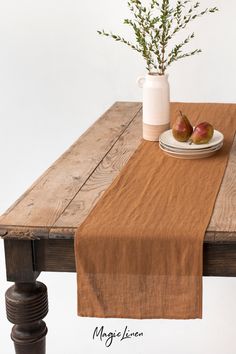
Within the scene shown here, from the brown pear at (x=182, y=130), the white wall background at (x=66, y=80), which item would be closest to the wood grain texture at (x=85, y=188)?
the brown pear at (x=182, y=130)

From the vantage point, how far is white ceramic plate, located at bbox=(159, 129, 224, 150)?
2.40 meters

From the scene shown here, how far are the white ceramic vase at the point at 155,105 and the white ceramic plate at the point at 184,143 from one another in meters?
0.05

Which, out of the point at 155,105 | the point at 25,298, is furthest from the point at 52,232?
the point at 155,105

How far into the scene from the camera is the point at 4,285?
356 cm

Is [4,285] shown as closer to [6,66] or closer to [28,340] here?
[6,66]

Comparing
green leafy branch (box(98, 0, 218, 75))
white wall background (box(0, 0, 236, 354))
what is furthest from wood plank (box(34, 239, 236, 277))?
white wall background (box(0, 0, 236, 354))

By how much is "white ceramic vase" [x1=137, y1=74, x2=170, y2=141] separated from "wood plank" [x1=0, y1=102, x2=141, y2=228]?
0.14 metres

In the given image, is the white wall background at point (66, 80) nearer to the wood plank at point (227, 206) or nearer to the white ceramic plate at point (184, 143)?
the white ceramic plate at point (184, 143)

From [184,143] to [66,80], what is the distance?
4.48ft

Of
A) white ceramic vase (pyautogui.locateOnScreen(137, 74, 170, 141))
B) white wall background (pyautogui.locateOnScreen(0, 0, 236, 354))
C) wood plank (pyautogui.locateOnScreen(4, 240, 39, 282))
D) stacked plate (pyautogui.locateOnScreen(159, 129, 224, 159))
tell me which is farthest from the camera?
white wall background (pyautogui.locateOnScreen(0, 0, 236, 354))

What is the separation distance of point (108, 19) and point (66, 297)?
1220 millimetres

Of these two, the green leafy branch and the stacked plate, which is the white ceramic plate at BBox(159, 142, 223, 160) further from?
the green leafy branch

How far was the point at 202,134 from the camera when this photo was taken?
7.96 ft

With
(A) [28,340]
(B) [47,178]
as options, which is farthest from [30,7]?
(A) [28,340]
